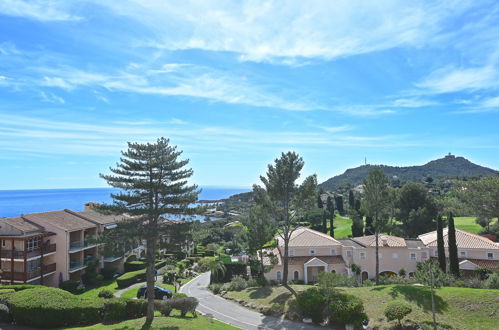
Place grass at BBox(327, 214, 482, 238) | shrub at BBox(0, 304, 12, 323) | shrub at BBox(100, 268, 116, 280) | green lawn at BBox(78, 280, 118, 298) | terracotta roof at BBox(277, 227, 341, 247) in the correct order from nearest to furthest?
1. shrub at BBox(0, 304, 12, 323)
2. green lawn at BBox(78, 280, 118, 298)
3. shrub at BBox(100, 268, 116, 280)
4. terracotta roof at BBox(277, 227, 341, 247)
5. grass at BBox(327, 214, 482, 238)

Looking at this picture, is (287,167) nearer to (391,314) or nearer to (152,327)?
(391,314)

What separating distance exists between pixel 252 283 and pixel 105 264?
782 inches

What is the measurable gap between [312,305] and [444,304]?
343 inches

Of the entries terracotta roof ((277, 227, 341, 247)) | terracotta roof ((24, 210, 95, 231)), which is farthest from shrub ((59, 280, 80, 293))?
terracotta roof ((277, 227, 341, 247))

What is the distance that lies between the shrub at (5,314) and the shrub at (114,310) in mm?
5074

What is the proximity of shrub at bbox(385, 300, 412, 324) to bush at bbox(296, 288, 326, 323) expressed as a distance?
4471mm

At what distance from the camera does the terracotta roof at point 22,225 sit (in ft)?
99.6

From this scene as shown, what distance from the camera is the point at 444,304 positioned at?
21859 millimetres

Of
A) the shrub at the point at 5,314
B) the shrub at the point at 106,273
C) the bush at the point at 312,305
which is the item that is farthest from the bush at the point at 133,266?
the bush at the point at 312,305

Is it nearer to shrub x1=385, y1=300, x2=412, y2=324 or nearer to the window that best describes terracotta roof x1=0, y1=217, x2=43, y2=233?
the window

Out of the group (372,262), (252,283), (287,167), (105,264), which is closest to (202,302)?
(252,283)

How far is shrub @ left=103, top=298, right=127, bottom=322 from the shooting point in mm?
19855

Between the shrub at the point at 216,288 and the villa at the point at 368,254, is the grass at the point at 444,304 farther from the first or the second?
the villa at the point at 368,254

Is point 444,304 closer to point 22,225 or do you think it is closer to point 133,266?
point 133,266
